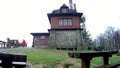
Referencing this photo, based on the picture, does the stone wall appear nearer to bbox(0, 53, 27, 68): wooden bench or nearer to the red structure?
the red structure

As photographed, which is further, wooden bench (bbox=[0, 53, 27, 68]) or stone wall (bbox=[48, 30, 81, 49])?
stone wall (bbox=[48, 30, 81, 49])

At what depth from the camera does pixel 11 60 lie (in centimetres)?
412

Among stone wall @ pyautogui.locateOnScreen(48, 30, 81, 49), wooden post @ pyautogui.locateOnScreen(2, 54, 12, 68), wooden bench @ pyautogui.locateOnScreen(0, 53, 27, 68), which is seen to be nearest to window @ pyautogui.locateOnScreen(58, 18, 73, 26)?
stone wall @ pyautogui.locateOnScreen(48, 30, 81, 49)

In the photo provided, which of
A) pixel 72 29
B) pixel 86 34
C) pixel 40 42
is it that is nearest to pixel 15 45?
pixel 40 42

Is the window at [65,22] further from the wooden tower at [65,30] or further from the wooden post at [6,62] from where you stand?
the wooden post at [6,62]

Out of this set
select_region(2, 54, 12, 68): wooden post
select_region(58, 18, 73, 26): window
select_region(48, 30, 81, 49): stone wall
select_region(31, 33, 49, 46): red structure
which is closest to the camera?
select_region(2, 54, 12, 68): wooden post

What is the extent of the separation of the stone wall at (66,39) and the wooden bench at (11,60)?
32.6 m

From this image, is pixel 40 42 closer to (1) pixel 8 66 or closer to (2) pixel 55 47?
(2) pixel 55 47

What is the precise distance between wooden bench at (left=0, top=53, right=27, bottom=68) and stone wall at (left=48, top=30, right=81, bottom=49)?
1285 inches

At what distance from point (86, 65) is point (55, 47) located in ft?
100

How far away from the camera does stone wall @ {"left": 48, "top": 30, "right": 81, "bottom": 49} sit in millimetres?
36853

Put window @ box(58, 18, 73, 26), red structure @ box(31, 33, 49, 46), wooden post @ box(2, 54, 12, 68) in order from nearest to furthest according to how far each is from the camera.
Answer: wooden post @ box(2, 54, 12, 68), window @ box(58, 18, 73, 26), red structure @ box(31, 33, 49, 46)

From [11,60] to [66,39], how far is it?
108ft

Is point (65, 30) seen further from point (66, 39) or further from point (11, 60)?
point (11, 60)
